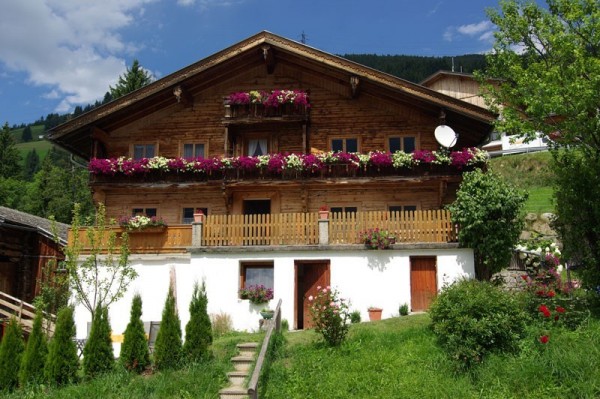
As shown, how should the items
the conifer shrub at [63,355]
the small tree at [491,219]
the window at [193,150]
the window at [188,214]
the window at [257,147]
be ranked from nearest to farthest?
the conifer shrub at [63,355], the small tree at [491,219], the window at [188,214], the window at [257,147], the window at [193,150]

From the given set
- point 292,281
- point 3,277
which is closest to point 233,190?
point 292,281

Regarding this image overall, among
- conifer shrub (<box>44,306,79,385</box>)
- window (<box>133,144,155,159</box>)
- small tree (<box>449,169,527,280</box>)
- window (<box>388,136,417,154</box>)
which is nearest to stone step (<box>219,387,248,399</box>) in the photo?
conifer shrub (<box>44,306,79,385</box>)

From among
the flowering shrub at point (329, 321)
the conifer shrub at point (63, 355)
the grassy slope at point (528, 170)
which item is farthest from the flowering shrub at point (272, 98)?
the grassy slope at point (528, 170)

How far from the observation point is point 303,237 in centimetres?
1755

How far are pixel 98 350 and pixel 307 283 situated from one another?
727 centimetres

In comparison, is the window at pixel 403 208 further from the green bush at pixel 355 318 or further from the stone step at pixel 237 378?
the stone step at pixel 237 378

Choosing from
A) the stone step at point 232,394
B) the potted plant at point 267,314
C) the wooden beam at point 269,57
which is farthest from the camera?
the wooden beam at point 269,57

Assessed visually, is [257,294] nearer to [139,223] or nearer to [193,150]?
[139,223]

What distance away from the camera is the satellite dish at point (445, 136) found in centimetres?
1931

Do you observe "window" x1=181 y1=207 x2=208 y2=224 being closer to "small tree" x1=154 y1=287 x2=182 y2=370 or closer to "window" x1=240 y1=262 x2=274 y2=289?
"window" x1=240 y1=262 x2=274 y2=289

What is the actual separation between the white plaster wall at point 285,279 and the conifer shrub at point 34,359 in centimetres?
518

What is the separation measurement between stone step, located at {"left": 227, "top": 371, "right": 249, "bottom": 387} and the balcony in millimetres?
6343

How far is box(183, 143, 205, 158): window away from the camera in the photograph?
22.0 meters

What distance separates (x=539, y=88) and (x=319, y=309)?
24.0 feet
